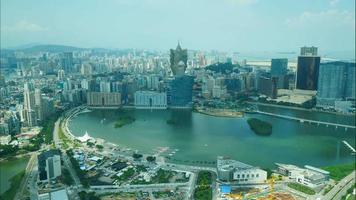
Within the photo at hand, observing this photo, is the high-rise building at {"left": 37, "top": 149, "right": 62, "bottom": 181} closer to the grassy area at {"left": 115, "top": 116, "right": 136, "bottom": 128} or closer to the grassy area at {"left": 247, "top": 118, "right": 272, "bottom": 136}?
the grassy area at {"left": 115, "top": 116, "right": 136, "bottom": 128}

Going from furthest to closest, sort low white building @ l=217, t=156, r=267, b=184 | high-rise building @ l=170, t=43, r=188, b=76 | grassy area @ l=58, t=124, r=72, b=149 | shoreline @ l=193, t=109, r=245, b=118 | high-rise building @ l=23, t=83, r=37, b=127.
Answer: high-rise building @ l=170, t=43, r=188, b=76
shoreline @ l=193, t=109, r=245, b=118
high-rise building @ l=23, t=83, r=37, b=127
grassy area @ l=58, t=124, r=72, b=149
low white building @ l=217, t=156, r=267, b=184

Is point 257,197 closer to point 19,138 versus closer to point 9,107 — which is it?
point 19,138

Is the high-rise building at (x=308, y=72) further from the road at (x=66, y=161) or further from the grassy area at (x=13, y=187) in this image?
the grassy area at (x=13, y=187)

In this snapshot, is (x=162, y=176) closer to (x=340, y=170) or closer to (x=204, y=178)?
(x=204, y=178)

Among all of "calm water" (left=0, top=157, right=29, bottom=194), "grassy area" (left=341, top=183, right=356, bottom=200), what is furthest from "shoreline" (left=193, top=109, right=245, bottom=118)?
"calm water" (left=0, top=157, right=29, bottom=194)

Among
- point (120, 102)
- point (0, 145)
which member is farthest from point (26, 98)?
point (120, 102)

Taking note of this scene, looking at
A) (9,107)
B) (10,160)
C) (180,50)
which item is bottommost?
(10,160)
